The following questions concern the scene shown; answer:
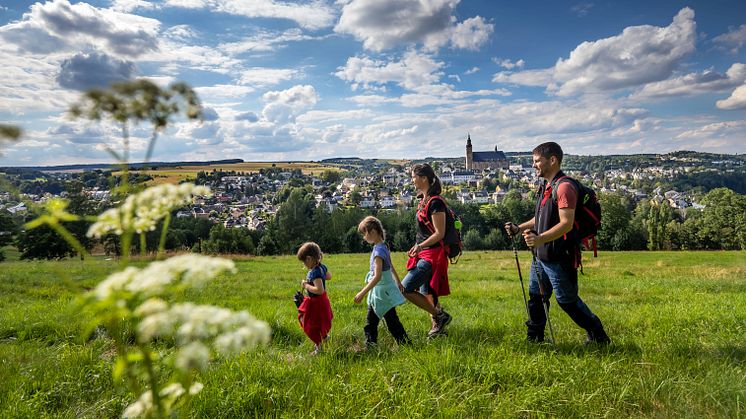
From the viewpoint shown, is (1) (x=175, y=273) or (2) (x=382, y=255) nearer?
(1) (x=175, y=273)

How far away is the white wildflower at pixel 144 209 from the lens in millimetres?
1434

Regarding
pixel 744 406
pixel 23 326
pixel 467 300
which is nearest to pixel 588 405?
pixel 744 406

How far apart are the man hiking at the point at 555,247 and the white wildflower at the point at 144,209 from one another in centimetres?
435

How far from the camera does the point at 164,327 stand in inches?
49.4

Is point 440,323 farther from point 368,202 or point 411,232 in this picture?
point 368,202

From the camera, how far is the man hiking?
5008 millimetres

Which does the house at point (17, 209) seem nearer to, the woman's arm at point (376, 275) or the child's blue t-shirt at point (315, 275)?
the child's blue t-shirt at point (315, 275)

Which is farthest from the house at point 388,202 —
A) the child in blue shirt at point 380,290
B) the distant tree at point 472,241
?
the child in blue shirt at point 380,290

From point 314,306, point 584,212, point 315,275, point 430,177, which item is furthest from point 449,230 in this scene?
point 314,306

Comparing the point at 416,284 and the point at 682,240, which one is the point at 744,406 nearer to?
the point at 416,284

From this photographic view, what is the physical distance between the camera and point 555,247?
518cm

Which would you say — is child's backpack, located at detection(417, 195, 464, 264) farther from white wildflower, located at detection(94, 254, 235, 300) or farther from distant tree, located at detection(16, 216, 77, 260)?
distant tree, located at detection(16, 216, 77, 260)

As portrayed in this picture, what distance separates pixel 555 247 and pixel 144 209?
187 inches

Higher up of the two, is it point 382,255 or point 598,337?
point 382,255
